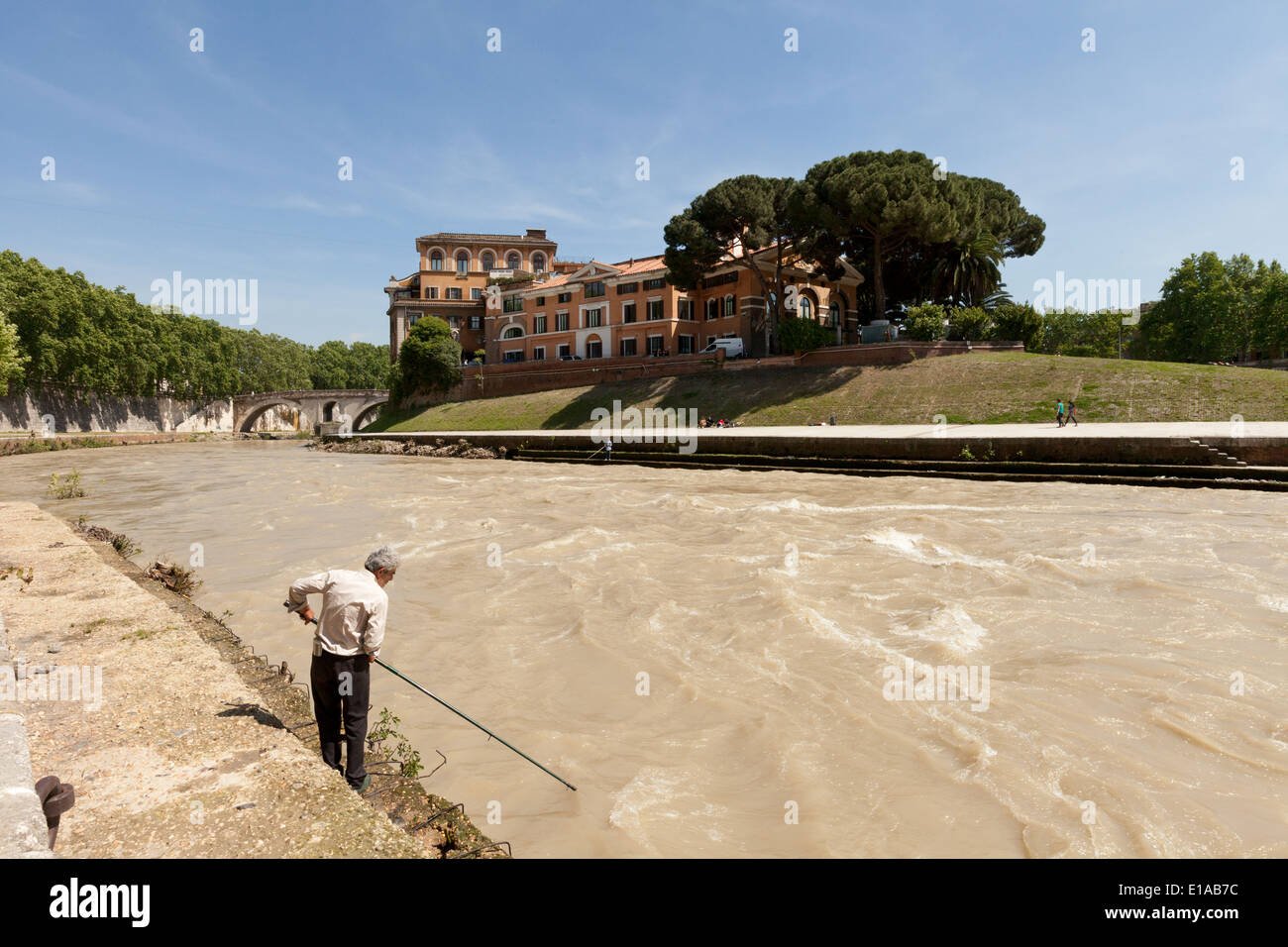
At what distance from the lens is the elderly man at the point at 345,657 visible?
5.10 metres

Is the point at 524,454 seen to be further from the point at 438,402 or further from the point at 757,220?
the point at 438,402

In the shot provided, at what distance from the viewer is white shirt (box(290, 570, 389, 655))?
512 cm

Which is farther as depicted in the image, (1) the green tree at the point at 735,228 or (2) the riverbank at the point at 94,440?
(2) the riverbank at the point at 94,440

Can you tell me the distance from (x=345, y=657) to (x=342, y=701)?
0.41m

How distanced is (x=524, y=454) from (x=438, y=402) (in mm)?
30577

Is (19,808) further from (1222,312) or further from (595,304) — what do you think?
(1222,312)

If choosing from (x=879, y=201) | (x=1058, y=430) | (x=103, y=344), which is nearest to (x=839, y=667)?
(x=1058, y=430)

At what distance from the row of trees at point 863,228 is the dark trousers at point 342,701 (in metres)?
42.4

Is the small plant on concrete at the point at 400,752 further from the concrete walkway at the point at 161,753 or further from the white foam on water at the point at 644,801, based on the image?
the white foam on water at the point at 644,801

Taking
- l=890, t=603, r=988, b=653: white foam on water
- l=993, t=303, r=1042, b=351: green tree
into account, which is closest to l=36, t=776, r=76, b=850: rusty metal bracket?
l=890, t=603, r=988, b=653: white foam on water

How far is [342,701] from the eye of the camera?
→ 17.3ft

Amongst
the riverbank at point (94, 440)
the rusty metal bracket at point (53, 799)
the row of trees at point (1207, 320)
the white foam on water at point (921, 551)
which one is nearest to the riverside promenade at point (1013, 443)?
the white foam on water at point (921, 551)

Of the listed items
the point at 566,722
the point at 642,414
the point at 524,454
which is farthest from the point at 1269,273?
the point at 566,722

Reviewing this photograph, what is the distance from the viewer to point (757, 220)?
4578 centimetres
